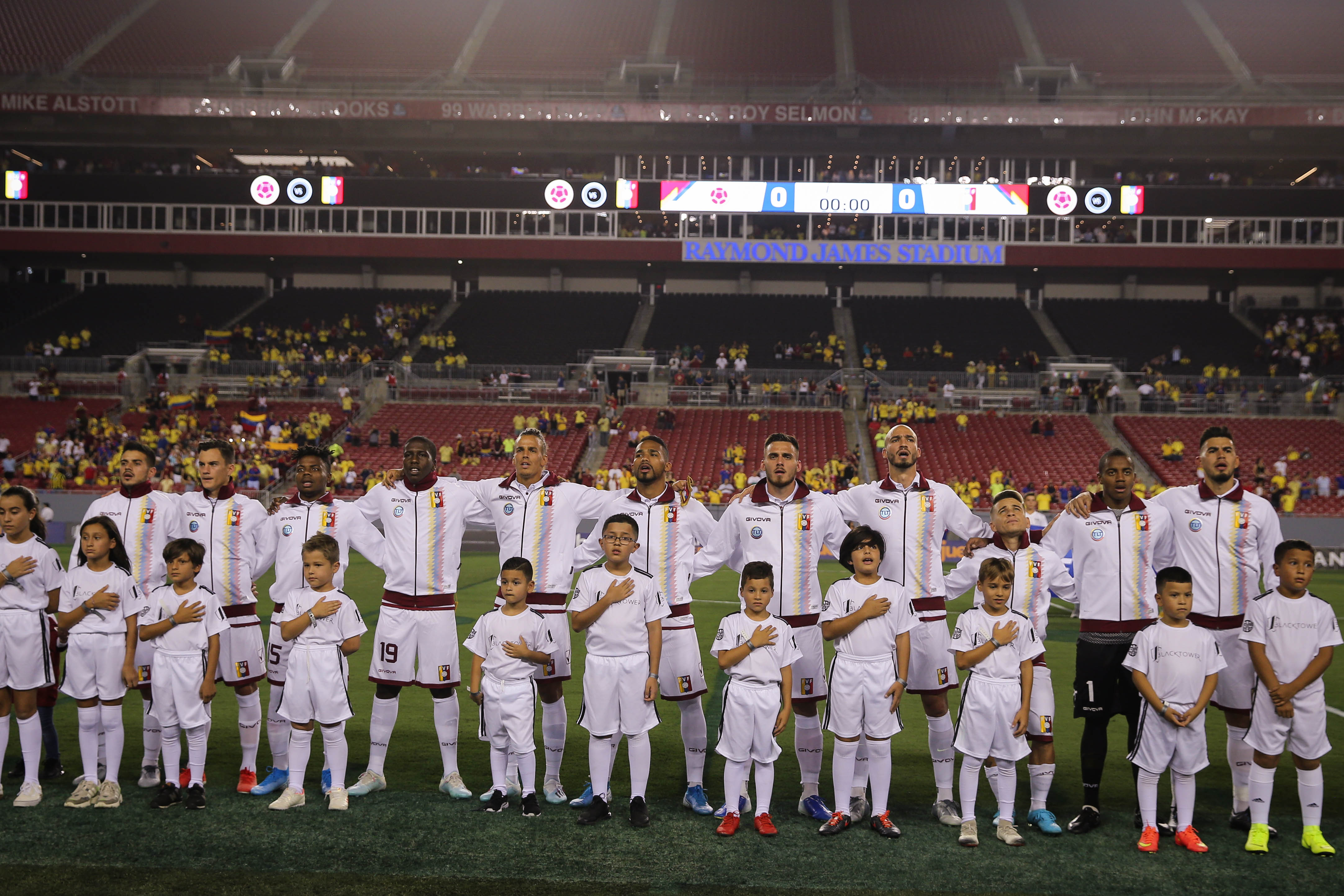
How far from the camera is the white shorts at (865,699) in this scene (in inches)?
270

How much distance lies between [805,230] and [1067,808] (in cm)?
3881

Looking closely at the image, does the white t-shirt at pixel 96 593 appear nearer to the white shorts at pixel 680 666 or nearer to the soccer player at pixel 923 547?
the white shorts at pixel 680 666

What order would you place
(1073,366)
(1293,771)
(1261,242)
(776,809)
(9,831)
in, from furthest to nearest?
(1261,242) < (1073,366) < (1293,771) < (776,809) < (9,831)

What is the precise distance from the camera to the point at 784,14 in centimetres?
5278

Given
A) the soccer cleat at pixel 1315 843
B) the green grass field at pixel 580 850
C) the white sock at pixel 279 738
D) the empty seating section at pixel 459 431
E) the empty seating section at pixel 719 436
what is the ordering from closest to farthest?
the green grass field at pixel 580 850, the soccer cleat at pixel 1315 843, the white sock at pixel 279 738, the empty seating section at pixel 459 431, the empty seating section at pixel 719 436

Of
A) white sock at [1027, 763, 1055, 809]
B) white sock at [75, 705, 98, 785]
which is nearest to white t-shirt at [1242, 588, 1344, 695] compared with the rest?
white sock at [1027, 763, 1055, 809]

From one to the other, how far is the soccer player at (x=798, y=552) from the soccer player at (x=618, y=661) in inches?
25.0

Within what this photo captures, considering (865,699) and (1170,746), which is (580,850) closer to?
(865,699)

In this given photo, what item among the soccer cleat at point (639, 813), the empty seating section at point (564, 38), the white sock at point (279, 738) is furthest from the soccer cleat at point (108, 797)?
the empty seating section at point (564, 38)

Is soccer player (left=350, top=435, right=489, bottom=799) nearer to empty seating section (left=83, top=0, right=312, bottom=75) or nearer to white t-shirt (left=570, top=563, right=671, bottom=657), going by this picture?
white t-shirt (left=570, top=563, right=671, bottom=657)

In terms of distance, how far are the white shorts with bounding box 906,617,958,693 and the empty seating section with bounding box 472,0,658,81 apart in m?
43.6

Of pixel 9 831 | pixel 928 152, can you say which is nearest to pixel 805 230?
pixel 928 152

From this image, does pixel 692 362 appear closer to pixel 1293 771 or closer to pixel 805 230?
pixel 805 230

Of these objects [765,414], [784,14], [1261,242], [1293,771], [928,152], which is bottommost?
[1293,771]
